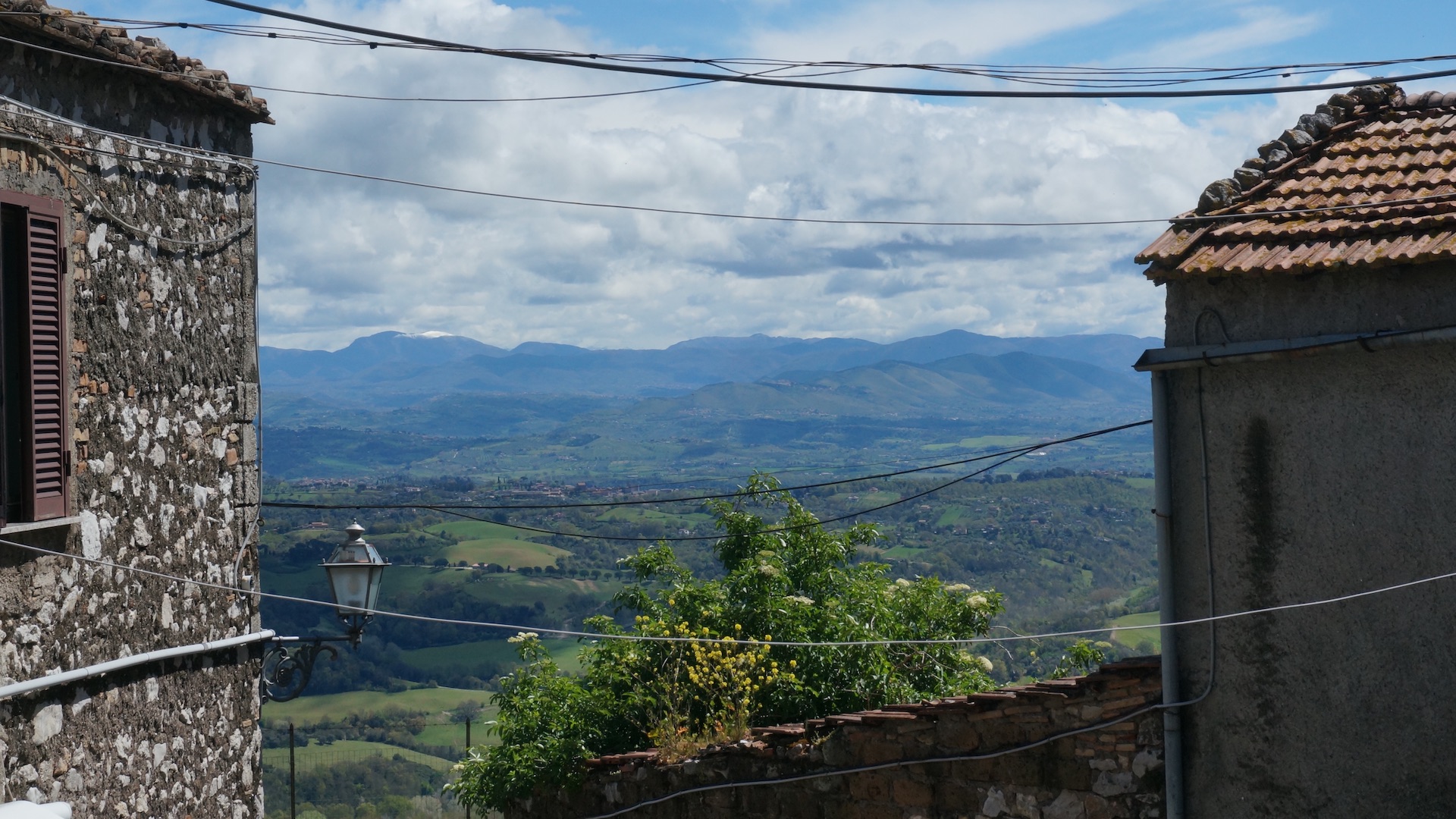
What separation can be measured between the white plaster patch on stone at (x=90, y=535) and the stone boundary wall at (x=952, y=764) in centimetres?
471

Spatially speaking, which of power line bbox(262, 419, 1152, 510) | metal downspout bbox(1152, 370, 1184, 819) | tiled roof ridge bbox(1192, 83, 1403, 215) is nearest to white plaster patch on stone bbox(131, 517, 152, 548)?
power line bbox(262, 419, 1152, 510)

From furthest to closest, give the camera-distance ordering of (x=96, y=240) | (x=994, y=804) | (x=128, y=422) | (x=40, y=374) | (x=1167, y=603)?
1. (x=994, y=804)
2. (x=128, y=422)
3. (x=1167, y=603)
4. (x=96, y=240)
5. (x=40, y=374)

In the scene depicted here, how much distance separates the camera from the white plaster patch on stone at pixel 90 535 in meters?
7.35

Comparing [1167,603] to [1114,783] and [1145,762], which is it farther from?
[1114,783]

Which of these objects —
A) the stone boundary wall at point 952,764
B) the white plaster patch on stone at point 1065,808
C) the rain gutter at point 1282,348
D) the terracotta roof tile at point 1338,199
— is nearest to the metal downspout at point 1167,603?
the stone boundary wall at point 952,764

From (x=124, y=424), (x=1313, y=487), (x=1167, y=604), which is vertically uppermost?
(x=124, y=424)

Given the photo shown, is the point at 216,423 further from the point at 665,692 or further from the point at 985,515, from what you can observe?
the point at 985,515

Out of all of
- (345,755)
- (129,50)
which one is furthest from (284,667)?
(345,755)

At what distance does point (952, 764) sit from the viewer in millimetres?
8633

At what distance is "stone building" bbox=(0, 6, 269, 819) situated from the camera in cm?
687

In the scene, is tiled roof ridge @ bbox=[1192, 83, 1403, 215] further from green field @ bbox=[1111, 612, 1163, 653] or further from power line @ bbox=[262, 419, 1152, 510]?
green field @ bbox=[1111, 612, 1163, 653]

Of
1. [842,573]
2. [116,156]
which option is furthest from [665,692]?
[116,156]

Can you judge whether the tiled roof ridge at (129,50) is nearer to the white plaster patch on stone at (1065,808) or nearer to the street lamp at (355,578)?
the street lamp at (355,578)

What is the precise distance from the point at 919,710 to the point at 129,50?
6.71 meters
